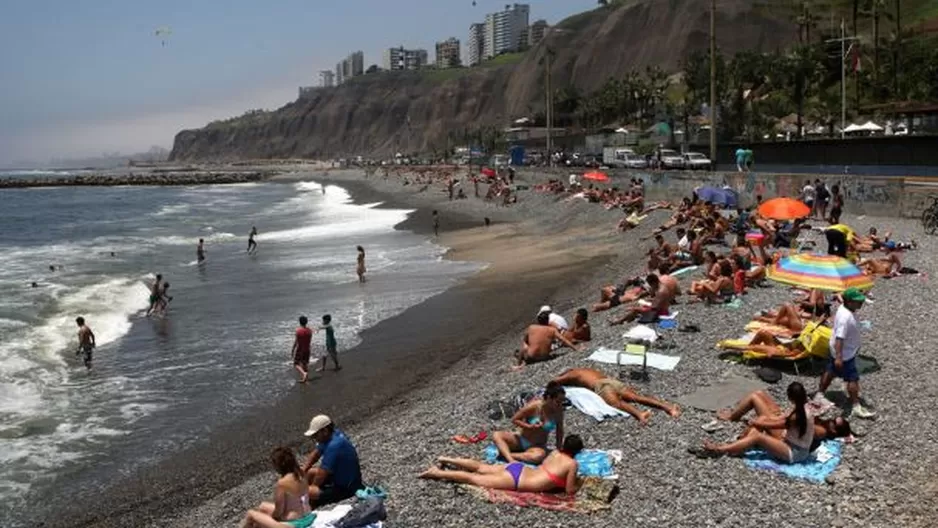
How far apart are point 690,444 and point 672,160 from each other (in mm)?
38357

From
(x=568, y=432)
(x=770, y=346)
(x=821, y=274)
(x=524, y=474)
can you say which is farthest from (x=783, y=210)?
(x=524, y=474)

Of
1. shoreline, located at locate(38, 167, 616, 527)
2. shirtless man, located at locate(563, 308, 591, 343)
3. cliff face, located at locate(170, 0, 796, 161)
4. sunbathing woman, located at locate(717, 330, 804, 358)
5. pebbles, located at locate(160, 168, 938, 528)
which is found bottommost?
shoreline, located at locate(38, 167, 616, 527)

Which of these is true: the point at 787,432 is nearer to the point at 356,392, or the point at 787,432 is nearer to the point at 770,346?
the point at 770,346

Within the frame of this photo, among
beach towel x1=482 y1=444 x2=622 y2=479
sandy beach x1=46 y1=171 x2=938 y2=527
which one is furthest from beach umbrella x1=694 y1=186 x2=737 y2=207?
beach towel x1=482 y1=444 x2=622 y2=479

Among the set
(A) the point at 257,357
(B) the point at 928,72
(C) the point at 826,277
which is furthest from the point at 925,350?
(B) the point at 928,72

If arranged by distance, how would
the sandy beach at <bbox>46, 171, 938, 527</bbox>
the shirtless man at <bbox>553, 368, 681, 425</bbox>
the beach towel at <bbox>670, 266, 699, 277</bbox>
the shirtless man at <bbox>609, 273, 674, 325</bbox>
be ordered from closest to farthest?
the sandy beach at <bbox>46, 171, 938, 527</bbox> → the shirtless man at <bbox>553, 368, 681, 425</bbox> → the shirtless man at <bbox>609, 273, 674, 325</bbox> → the beach towel at <bbox>670, 266, 699, 277</bbox>

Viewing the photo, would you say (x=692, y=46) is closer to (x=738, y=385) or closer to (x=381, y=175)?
(x=381, y=175)

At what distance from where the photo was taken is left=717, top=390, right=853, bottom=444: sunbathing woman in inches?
313

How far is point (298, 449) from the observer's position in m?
10.7

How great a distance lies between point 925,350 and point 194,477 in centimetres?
988

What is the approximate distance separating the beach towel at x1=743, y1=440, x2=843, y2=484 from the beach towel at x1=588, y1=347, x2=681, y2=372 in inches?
114

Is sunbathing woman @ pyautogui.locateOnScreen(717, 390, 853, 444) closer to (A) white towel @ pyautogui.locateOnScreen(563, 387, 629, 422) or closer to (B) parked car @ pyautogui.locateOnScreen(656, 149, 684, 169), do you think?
(A) white towel @ pyautogui.locateOnScreen(563, 387, 629, 422)

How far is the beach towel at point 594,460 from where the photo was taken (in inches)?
301

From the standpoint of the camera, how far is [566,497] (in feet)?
23.2
